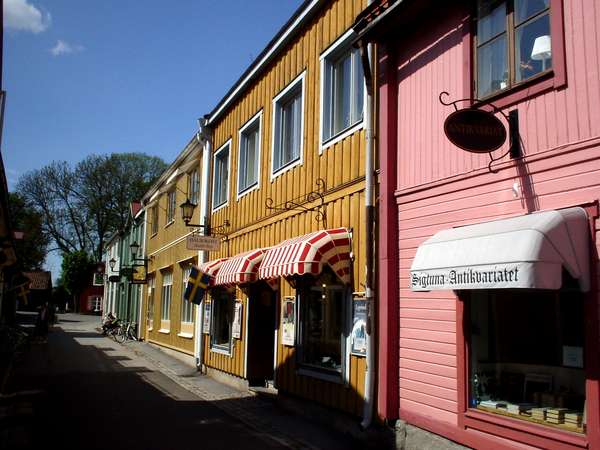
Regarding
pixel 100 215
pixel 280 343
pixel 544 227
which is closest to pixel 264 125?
pixel 280 343

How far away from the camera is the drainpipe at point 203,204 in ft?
52.4

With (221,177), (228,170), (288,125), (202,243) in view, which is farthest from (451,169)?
(221,177)

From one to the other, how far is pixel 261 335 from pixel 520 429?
766cm

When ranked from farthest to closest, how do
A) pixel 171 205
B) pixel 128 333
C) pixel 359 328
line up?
pixel 128 333 < pixel 171 205 < pixel 359 328

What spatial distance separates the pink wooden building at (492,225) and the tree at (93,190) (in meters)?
52.3

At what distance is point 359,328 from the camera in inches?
321

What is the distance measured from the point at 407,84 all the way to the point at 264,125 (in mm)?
5167

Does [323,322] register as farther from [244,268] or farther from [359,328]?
[244,268]

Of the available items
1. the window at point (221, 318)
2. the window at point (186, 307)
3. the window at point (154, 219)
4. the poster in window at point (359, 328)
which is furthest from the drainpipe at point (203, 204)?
the window at point (154, 219)

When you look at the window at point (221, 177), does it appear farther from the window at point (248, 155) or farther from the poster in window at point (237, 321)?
the poster in window at point (237, 321)

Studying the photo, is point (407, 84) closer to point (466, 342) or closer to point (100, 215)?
point (466, 342)

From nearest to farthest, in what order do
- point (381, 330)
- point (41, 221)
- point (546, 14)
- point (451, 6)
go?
point (546, 14), point (451, 6), point (381, 330), point (41, 221)

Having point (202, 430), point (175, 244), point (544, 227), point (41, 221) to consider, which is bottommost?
point (202, 430)

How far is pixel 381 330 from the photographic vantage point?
765 cm
